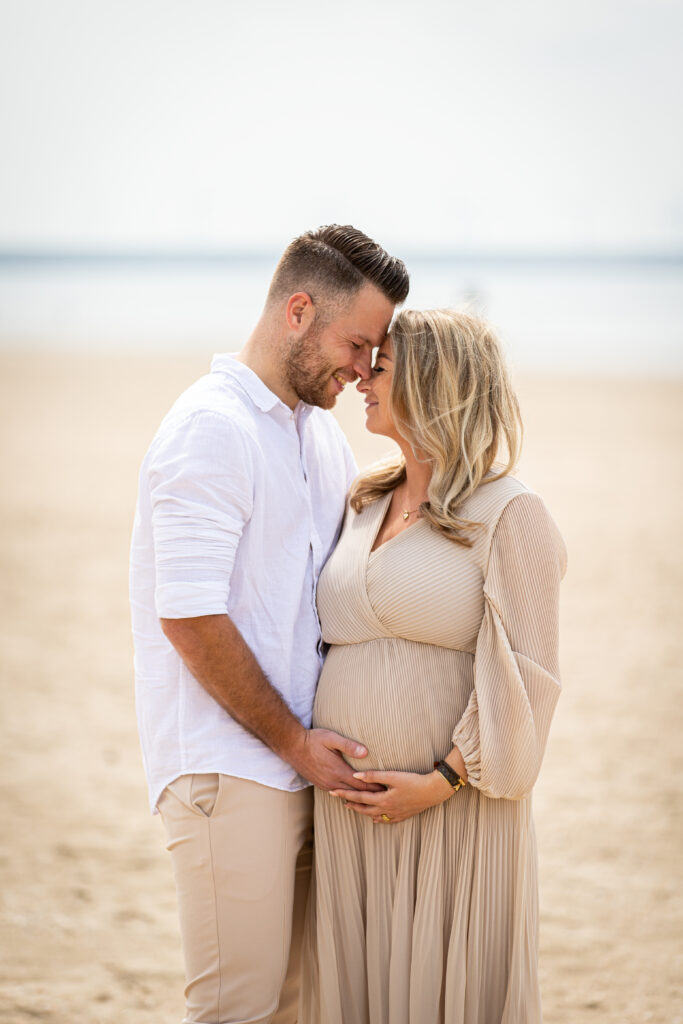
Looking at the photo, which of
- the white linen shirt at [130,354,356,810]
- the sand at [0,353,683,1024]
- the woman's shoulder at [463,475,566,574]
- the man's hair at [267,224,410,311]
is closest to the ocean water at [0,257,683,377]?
Result: the sand at [0,353,683,1024]

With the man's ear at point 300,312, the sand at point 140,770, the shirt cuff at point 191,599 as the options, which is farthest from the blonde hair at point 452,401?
the sand at point 140,770

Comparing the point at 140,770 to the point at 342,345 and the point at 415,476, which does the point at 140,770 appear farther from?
the point at 342,345

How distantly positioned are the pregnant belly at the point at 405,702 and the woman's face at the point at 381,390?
0.66 meters

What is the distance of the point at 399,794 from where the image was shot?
292 cm

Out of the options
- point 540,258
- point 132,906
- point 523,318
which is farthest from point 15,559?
Answer: point 540,258

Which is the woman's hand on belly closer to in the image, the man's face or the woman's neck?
the woman's neck

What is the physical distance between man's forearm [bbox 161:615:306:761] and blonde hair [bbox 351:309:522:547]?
65 cm

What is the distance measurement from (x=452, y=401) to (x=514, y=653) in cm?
72

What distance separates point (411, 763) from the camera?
2.97 metres

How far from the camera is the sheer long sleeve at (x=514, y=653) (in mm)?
2814

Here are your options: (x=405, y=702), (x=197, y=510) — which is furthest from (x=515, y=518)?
(x=197, y=510)

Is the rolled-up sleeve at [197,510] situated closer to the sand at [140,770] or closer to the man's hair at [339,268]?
the man's hair at [339,268]

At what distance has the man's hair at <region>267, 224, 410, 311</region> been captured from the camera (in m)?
3.17

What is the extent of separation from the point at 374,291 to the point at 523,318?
101ft
